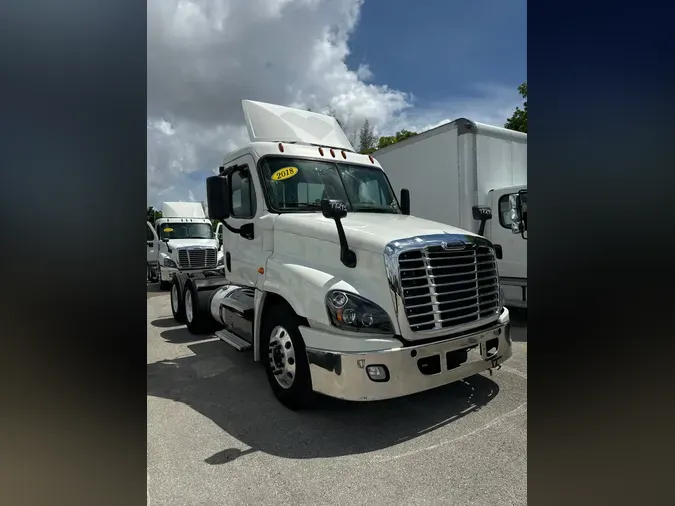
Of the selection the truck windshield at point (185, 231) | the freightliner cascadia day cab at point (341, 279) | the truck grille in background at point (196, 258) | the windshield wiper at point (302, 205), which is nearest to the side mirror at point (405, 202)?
the freightliner cascadia day cab at point (341, 279)

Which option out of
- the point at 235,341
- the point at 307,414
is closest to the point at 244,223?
A: the point at 235,341

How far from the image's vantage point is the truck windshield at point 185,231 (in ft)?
46.7

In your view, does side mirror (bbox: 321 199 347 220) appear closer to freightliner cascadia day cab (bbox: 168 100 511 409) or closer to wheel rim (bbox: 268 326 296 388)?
freightliner cascadia day cab (bbox: 168 100 511 409)

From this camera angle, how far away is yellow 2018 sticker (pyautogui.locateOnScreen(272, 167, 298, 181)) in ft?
15.0

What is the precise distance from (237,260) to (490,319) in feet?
9.96

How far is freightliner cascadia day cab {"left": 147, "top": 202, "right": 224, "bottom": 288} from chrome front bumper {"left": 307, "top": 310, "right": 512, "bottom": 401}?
9.81m

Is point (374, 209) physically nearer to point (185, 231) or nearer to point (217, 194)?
point (217, 194)

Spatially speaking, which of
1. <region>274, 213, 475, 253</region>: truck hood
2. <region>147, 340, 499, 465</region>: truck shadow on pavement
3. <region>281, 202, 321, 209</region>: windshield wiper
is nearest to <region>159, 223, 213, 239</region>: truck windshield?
<region>147, 340, 499, 465</region>: truck shadow on pavement

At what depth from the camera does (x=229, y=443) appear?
3186mm

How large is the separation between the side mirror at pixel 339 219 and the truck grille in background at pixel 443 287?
0.48m

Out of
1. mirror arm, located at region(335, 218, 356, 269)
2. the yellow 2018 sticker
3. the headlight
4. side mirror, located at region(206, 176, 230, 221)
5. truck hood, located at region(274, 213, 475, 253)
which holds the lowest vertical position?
the headlight

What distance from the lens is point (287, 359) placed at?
12.4 ft

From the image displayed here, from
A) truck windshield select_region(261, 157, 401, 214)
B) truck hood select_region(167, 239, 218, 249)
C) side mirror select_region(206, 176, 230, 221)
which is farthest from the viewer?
truck hood select_region(167, 239, 218, 249)
